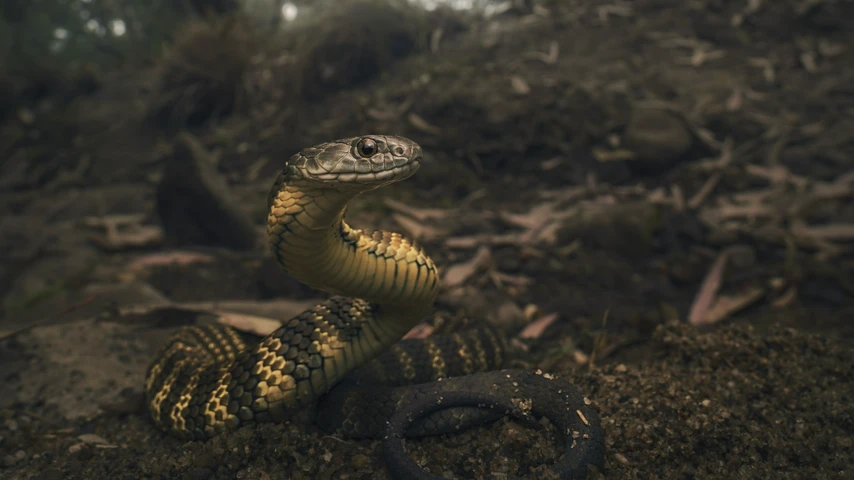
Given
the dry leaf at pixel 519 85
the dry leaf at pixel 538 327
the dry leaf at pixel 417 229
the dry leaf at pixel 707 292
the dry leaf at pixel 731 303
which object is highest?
the dry leaf at pixel 519 85

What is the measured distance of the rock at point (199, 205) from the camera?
5.02 metres

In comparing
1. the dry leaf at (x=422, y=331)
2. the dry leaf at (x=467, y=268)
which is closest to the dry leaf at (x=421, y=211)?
the dry leaf at (x=467, y=268)

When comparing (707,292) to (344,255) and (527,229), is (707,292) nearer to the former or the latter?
(527,229)

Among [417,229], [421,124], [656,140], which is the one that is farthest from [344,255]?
[656,140]

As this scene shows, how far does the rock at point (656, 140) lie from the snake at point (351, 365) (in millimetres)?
4121

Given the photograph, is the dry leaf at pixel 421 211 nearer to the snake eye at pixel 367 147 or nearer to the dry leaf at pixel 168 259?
the dry leaf at pixel 168 259

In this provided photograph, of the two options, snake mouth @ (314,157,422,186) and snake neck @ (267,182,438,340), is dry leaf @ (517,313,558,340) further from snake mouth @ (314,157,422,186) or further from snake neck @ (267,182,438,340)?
snake mouth @ (314,157,422,186)

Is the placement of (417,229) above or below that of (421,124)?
below

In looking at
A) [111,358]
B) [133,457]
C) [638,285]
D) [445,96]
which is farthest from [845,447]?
[445,96]

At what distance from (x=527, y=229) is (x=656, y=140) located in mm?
2009

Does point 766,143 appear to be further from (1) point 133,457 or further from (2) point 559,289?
(1) point 133,457

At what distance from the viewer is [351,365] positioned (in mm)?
2320

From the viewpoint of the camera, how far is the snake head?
1.92 metres

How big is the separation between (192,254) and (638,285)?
12.5 ft
